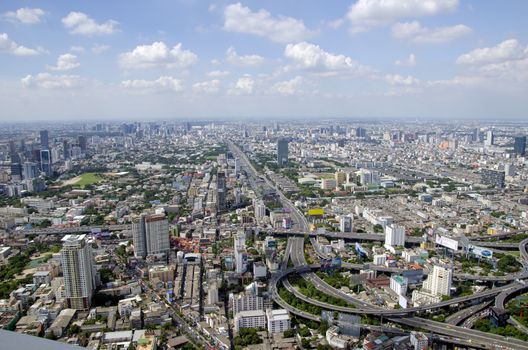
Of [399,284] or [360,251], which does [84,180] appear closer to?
[360,251]

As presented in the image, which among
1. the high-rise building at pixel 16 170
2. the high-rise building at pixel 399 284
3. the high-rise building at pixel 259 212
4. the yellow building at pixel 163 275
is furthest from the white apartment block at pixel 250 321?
the high-rise building at pixel 16 170

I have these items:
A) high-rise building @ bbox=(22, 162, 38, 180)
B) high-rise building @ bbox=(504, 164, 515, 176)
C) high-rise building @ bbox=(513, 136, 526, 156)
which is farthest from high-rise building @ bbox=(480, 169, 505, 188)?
high-rise building @ bbox=(22, 162, 38, 180)

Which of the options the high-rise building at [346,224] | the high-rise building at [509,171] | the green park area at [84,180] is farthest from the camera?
the high-rise building at [509,171]

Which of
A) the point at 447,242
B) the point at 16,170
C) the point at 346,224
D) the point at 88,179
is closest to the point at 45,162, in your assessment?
the point at 16,170

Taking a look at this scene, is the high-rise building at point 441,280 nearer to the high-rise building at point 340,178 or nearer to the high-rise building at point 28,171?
the high-rise building at point 340,178

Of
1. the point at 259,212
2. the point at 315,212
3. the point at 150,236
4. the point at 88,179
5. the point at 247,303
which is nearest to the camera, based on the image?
the point at 247,303
